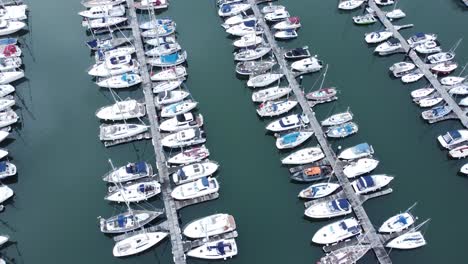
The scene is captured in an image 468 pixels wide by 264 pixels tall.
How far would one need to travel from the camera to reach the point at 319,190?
65.3 meters

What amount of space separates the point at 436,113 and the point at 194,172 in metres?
46.6

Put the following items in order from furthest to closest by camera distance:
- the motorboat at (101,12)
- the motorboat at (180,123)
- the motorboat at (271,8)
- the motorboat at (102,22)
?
the motorboat at (271,8) < the motorboat at (101,12) < the motorboat at (102,22) < the motorboat at (180,123)

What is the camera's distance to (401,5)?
10000 centimetres

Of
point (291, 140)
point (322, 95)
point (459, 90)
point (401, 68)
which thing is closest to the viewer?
point (291, 140)

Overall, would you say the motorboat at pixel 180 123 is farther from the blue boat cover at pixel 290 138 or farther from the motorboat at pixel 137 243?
the motorboat at pixel 137 243

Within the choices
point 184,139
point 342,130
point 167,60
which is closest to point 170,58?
point 167,60

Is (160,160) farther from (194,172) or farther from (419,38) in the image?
(419,38)

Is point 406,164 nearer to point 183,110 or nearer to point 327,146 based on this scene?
point 327,146

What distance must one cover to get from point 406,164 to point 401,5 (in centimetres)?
4813

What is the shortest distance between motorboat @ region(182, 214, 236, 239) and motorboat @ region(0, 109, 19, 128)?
4049 cm

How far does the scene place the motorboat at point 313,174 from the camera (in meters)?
67.4

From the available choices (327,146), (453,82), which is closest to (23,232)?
(327,146)

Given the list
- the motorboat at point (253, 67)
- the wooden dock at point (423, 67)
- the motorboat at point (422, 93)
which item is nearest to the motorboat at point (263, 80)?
the motorboat at point (253, 67)

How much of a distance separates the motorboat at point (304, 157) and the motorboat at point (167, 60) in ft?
105
